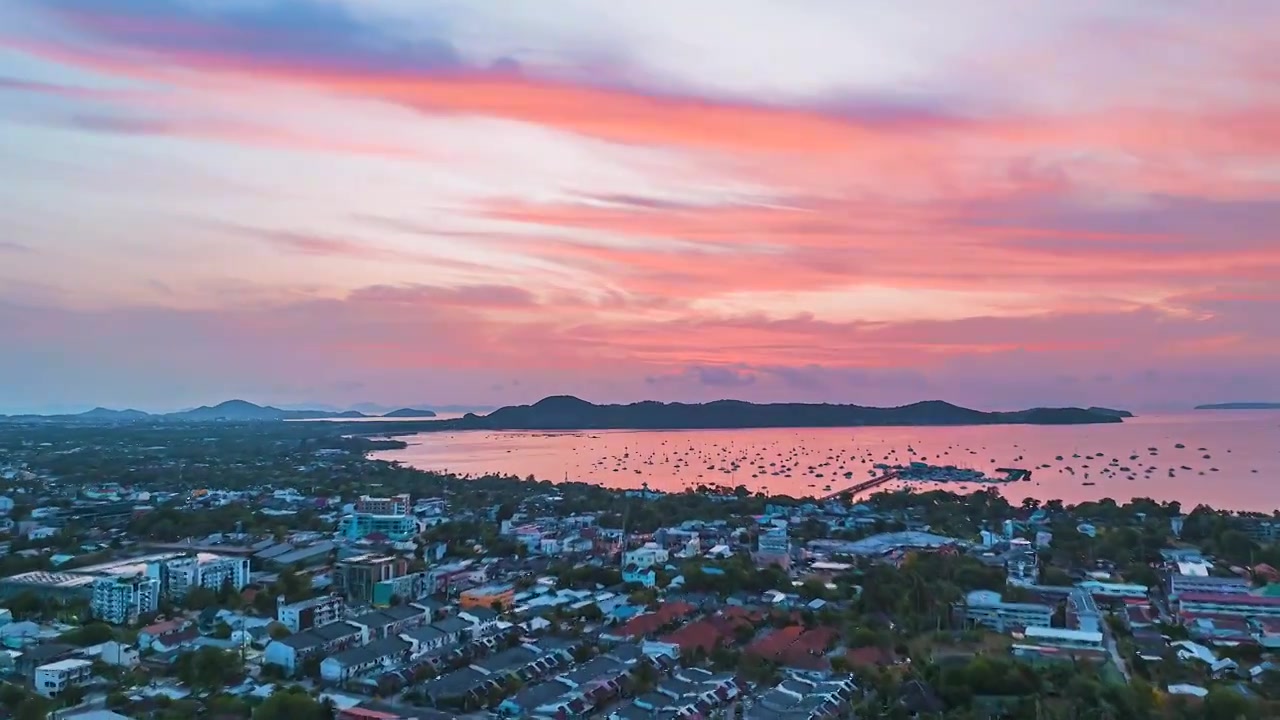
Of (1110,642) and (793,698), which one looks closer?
(793,698)

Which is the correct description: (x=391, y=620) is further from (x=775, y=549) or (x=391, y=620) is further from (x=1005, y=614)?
(x=775, y=549)

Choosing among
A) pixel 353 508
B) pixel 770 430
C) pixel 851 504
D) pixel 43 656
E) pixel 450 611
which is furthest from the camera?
pixel 770 430

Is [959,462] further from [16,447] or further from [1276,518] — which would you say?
[16,447]

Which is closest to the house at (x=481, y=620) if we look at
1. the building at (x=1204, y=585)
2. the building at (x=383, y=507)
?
the building at (x=1204, y=585)

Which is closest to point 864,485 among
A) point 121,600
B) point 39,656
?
point 121,600

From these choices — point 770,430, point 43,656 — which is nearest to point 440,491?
point 43,656

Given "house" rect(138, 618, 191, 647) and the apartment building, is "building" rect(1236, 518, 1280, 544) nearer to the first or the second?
the apartment building

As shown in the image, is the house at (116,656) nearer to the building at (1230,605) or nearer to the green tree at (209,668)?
the green tree at (209,668)
